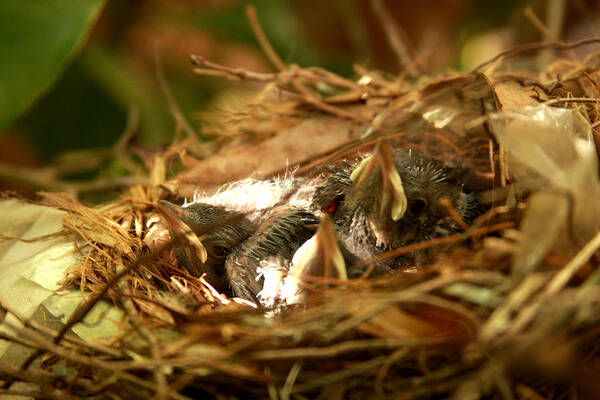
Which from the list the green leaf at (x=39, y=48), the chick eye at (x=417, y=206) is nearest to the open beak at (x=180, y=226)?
the chick eye at (x=417, y=206)

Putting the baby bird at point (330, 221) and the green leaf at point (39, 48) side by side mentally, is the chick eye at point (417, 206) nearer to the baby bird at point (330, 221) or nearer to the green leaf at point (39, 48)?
the baby bird at point (330, 221)

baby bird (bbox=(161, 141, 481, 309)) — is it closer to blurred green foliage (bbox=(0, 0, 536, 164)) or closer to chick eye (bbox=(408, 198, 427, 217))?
chick eye (bbox=(408, 198, 427, 217))

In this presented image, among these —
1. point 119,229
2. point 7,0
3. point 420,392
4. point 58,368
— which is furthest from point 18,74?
point 420,392

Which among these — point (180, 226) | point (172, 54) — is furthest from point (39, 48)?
point (172, 54)

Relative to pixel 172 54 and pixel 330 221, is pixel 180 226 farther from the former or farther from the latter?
pixel 172 54

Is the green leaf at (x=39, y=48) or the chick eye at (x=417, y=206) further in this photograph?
the green leaf at (x=39, y=48)

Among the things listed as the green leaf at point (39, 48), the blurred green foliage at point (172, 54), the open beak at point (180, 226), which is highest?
the blurred green foliage at point (172, 54)

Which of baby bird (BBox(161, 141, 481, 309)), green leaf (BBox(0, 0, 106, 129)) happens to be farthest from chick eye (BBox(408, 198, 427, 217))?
green leaf (BBox(0, 0, 106, 129))
